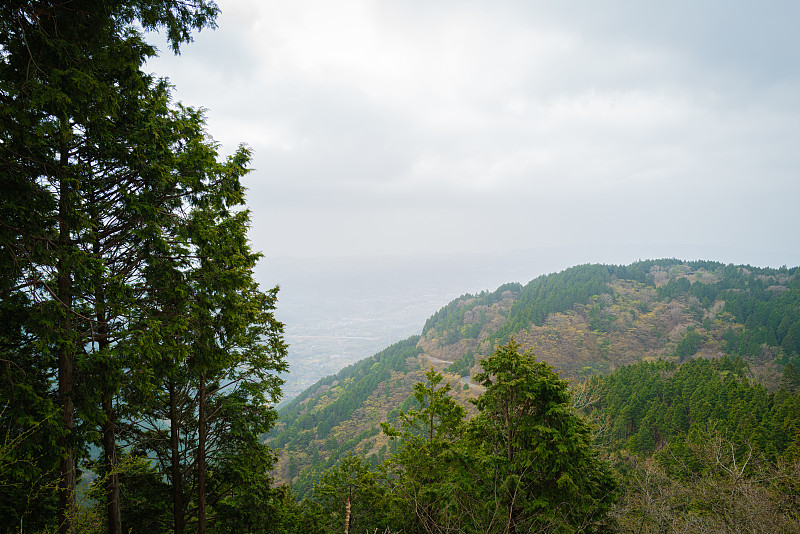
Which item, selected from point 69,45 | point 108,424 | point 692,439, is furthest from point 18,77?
point 692,439

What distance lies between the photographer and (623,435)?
105ft

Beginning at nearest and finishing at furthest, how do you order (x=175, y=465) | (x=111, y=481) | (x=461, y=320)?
(x=111, y=481)
(x=175, y=465)
(x=461, y=320)

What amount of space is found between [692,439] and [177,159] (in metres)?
33.8

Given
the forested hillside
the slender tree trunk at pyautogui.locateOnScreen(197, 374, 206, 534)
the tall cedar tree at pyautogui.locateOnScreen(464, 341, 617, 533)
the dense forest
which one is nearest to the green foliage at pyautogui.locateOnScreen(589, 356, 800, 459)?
the forested hillside

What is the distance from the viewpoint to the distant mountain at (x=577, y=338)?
48.8 metres

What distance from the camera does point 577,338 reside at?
206ft

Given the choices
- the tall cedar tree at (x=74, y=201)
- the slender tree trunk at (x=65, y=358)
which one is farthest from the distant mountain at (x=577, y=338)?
the tall cedar tree at (x=74, y=201)

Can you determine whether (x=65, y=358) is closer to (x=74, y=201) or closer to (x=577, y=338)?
(x=74, y=201)

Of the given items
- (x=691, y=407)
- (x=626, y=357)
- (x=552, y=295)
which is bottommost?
(x=626, y=357)

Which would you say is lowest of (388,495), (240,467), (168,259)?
(388,495)

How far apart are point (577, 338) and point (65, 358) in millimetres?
70075

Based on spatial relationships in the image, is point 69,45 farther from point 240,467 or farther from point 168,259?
point 240,467

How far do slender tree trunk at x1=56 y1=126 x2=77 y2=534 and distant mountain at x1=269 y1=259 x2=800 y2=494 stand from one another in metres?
38.9

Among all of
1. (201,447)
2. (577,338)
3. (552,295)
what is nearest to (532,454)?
(201,447)
